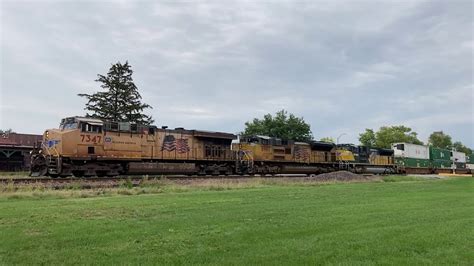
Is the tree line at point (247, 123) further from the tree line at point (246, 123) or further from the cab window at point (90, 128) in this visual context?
the cab window at point (90, 128)

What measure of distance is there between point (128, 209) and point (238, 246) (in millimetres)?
5094

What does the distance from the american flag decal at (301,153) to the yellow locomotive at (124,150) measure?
8.81 m

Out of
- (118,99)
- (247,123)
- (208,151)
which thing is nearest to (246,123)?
(247,123)

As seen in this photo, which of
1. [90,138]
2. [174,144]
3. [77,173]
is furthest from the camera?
[174,144]

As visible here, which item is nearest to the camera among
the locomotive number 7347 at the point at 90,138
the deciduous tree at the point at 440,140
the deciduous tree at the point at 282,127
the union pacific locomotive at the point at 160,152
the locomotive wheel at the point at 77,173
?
the union pacific locomotive at the point at 160,152

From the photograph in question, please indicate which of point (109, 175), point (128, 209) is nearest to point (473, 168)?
point (109, 175)

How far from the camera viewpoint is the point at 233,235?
7.98 m

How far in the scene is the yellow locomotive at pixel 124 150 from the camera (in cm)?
2555

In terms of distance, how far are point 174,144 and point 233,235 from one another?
24.1 metres

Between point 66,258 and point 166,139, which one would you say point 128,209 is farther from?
point 166,139

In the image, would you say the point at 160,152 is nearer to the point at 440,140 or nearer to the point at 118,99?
the point at 118,99

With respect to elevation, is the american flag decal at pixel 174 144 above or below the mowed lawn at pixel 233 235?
above

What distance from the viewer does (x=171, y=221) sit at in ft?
31.1

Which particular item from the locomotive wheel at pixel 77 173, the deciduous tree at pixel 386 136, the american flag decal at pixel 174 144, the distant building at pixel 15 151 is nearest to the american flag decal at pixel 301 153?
the american flag decal at pixel 174 144
